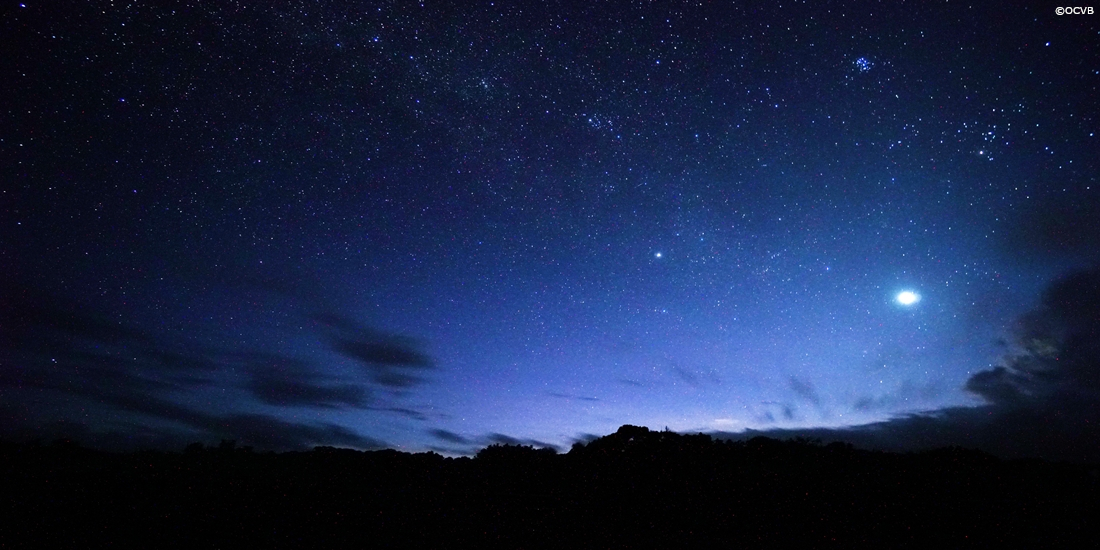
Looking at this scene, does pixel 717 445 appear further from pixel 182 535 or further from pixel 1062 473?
pixel 182 535

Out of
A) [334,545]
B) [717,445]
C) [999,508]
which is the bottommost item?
[334,545]

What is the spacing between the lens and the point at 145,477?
13938 millimetres

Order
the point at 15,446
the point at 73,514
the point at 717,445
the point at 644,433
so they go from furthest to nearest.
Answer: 1. the point at 644,433
2. the point at 717,445
3. the point at 15,446
4. the point at 73,514

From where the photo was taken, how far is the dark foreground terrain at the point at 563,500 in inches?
440

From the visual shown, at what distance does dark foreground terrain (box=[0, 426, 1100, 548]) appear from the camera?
11180 mm

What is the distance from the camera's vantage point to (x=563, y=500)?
14602 millimetres

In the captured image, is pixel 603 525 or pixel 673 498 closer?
pixel 603 525

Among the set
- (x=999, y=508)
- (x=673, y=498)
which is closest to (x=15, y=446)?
(x=673, y=498)

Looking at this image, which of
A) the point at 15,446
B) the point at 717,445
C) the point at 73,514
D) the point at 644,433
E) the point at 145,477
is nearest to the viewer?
the point at 73,514

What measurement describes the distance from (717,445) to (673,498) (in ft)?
14.9

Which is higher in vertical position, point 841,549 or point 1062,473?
point 1062,473

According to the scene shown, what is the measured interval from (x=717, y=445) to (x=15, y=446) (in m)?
22.3

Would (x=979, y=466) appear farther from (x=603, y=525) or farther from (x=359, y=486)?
(x=359, y=486)

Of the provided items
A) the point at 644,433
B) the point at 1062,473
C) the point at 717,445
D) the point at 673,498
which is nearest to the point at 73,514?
the point at 673,498
